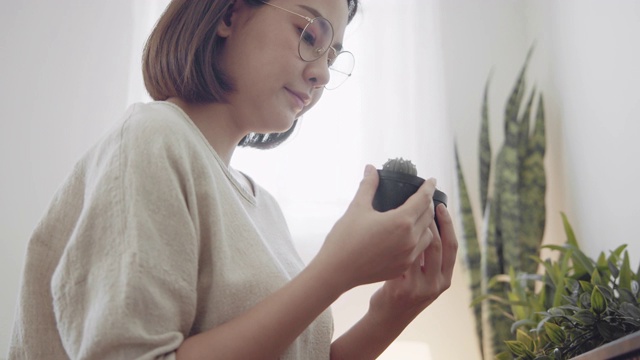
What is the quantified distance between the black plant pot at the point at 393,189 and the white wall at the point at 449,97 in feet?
4.79

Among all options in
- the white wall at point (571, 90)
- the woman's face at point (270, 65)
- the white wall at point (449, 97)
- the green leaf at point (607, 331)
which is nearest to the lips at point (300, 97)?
the woman's face at point (270, 65)

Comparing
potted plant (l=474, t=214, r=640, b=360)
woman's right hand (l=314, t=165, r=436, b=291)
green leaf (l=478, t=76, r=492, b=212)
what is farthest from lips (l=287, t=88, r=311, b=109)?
green leaf (l=478, t=76, r=492, b=212)

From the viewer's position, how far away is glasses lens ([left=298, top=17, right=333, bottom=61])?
753 mm

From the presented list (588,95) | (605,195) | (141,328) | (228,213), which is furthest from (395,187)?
(588,95)

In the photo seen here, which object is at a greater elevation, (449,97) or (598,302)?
(449,97)

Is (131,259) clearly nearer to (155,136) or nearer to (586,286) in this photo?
(155,136)

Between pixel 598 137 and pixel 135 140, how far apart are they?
69.1 inches

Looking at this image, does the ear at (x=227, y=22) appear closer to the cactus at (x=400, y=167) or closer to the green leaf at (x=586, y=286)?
the cactus at (x=400, y=167)

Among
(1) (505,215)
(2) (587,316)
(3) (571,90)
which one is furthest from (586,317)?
(3) (571,90)

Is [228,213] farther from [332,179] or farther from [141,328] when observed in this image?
[332,179]

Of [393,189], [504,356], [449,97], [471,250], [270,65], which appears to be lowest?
[504,356]

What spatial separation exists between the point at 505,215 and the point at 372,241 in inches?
69.1

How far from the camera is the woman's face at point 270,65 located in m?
0.74

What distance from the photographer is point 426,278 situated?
2.31 ft
